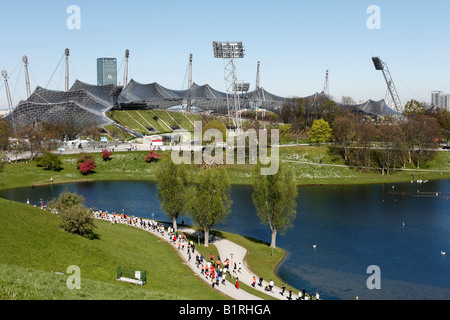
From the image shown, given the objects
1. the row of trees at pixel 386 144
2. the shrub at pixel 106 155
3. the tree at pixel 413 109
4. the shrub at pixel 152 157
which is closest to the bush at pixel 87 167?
the shrub at pixel 106 155

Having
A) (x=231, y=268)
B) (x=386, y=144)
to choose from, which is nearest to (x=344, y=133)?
(x=386, y=144)

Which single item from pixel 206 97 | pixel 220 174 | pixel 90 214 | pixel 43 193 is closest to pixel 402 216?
pixel 220 174

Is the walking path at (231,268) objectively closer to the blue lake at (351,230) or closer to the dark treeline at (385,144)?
the blue lake at (351,230)

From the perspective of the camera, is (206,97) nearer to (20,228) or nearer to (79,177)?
(79,177)

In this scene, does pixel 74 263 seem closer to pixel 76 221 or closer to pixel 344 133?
pixel 76 221

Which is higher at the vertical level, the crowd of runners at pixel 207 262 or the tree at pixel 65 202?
the tree at pixel 65 202

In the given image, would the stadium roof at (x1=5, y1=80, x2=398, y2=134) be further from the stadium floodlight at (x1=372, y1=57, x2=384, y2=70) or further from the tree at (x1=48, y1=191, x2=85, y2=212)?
the tree at (x1=48, y1=191, x2=85, y2=212)
